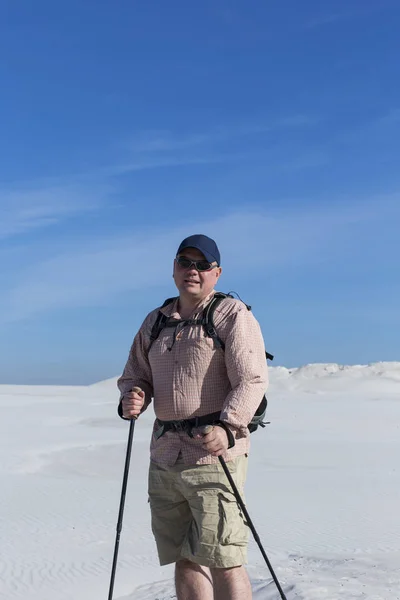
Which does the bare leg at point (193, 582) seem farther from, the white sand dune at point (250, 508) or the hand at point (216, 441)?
the white sand dune at point (250, 508)

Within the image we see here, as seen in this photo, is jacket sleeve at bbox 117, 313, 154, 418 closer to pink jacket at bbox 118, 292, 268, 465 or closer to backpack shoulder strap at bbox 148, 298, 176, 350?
backpack shoulder strap at bbox 148, 298, 176, 350

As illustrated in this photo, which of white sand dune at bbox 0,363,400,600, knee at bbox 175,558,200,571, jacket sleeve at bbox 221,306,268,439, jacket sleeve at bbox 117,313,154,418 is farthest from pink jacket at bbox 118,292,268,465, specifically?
white sand dune at bbox 0,363,400,600

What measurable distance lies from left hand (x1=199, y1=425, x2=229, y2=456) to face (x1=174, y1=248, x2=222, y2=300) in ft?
2.51

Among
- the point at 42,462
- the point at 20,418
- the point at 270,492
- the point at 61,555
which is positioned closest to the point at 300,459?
the point at 270,492

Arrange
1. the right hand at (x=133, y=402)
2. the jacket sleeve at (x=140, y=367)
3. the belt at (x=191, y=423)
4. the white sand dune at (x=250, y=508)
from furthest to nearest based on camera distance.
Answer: the white sand dune at (x=250, y=508) < the jacket sleeve at (x=140, y=367) < the right hand at (x=133, y=402) < the belt at (x=191, y=423)

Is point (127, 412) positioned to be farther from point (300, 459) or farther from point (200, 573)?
point (300, 459)

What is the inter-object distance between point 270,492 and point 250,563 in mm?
4247

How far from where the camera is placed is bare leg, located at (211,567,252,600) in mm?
3619

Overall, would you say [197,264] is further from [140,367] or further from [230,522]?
[230,522]

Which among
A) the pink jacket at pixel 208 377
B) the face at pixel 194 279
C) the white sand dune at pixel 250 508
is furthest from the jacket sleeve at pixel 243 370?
the white sand dune at pixel 250 508

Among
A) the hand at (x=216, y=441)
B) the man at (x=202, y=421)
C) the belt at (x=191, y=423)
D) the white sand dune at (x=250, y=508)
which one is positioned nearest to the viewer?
the hand at (x=216, y=441)

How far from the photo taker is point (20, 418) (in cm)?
2136

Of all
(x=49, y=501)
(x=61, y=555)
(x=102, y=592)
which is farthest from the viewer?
(x=49, y=501)

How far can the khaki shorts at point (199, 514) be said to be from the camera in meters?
3.64
